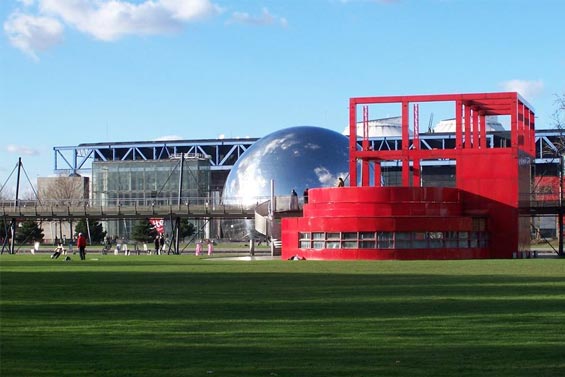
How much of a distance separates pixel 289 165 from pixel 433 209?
140 ft

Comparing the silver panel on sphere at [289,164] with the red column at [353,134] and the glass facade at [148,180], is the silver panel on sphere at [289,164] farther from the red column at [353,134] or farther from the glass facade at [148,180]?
the glass facade at [148,180]

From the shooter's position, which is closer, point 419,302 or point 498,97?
point 419,302

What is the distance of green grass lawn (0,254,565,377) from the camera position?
1318 centimetres

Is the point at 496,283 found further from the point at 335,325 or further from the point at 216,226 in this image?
the point at 216,226

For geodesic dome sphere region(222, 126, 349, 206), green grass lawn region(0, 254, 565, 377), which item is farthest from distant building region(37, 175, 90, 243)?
green grass lawn region(0, 254, 565, 377)

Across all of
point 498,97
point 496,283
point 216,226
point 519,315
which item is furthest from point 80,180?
point 519,315

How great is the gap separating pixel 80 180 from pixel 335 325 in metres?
145

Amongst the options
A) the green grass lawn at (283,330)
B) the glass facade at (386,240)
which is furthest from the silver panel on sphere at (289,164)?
the green grass lawn at (283,330)

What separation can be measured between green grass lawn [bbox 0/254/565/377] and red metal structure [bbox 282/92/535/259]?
36029 mm

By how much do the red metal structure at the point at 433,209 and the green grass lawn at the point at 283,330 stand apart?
36.0 meters

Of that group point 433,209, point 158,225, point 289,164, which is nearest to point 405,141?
point 433,209

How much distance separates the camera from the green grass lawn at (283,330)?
519 inches

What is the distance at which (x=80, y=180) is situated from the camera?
159250mm

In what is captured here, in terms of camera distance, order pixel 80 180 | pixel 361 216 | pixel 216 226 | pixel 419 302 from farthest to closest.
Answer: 1. pixel 80 180
2. pixel 216 226
3. pixel 361 216
4. pixel 419 302
